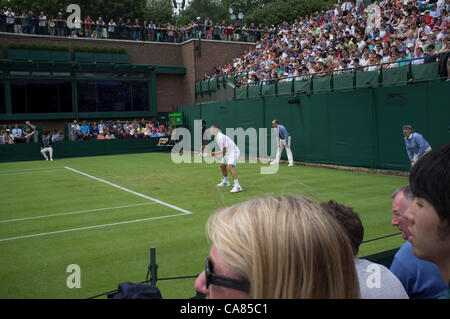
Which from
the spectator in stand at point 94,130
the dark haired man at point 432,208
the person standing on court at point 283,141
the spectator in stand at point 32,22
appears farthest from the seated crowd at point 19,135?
the dark haired man at point 432,208

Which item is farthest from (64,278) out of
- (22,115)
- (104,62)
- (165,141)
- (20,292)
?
(104,62)

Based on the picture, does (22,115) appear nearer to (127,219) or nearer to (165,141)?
(165,141)

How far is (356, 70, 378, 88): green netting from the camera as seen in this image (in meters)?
17.1

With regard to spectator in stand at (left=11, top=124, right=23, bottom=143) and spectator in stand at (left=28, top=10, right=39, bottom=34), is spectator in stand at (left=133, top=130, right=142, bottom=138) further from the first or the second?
spectator in stand at (left=28, top=10, right=39, bottom=34)

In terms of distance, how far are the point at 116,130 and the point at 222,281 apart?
3377cm

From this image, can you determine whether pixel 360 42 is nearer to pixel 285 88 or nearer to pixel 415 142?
pixel 285 88

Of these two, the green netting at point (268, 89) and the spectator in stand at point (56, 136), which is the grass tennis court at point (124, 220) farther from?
the spectator in stand at point (56, 136)

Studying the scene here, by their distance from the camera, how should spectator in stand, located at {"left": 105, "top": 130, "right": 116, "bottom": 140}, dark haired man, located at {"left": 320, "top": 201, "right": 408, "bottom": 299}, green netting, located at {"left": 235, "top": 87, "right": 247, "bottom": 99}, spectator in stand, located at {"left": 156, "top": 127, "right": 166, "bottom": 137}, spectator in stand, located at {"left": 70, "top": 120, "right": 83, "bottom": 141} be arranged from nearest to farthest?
dark haired man, located at {"left": 320, "top": 201, "right": 408, "bottom": 299}
green netting, located at {"left": 235, "top": 87, "right": 247, "bottom": 99}
spectator in stand, located at {"left": 70, "top": 120, "right": 83, "bottom": 141}
spectator in stand, located at {"left": 105, "top": 130, "right": 116, "bottom": 140}
spectator in stand, located at {"left": 156, "top": 127, "right": 166, "bottom": 137}

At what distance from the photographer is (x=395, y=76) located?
16234mm

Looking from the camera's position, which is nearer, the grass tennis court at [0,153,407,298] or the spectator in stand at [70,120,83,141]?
the grass tennis court at [0,153,407,298]

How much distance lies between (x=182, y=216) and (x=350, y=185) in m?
6.80

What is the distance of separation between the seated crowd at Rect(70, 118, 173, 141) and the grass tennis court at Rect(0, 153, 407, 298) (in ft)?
45.9

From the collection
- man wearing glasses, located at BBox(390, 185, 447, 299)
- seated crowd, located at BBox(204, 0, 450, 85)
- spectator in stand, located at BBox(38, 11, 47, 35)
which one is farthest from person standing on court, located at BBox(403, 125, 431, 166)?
spectator in stand, located at BBox(38, 11, 47, 35)

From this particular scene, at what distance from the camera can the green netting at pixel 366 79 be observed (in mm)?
17078
